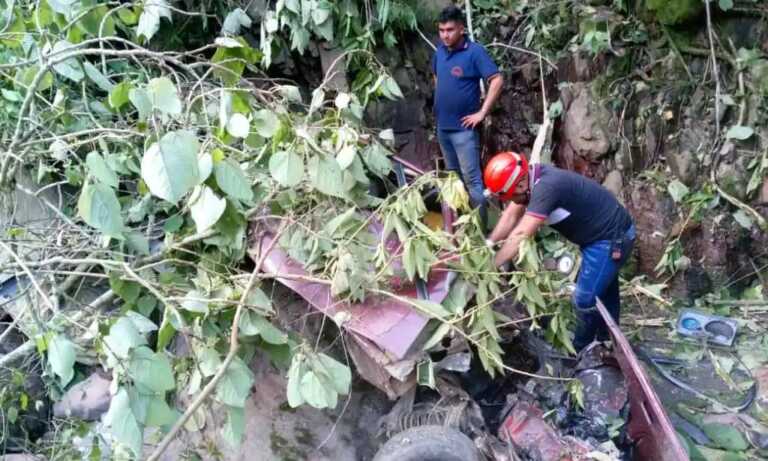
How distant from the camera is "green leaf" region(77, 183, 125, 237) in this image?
5.43 feet

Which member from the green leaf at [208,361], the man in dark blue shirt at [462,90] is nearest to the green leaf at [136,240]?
the green leaf at [208,361]

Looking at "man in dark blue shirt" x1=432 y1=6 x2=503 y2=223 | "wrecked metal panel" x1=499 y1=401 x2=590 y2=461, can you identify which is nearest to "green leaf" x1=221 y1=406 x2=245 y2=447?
"wrecked metal panel" x1=499 y1=401 x2=590 y2=461

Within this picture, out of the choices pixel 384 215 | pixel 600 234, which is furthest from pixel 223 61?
pixel 600 234

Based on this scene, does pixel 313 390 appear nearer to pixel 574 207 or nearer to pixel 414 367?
pixel 414 367

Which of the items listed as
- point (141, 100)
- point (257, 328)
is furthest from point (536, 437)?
point (141, 100)

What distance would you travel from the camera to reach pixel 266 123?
92.7 inches

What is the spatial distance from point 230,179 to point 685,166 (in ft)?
13.8

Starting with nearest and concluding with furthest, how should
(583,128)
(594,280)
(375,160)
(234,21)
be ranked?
(375,160) → (594,280) → (234,21) → (583,128)

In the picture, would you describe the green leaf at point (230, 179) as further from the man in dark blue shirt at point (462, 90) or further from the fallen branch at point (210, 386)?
the man in dark blue shirt at point (462, 90)

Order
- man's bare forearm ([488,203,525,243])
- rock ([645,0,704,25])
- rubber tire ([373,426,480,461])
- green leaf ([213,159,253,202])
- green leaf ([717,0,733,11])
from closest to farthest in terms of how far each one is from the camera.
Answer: green leaf ([213,159,253,202])
rubber tire ([373,426,480,461])
man's bare forearm ([488,203,525,243])
green leaf ([717,0,733,11])
rock ([645,0,704,25])

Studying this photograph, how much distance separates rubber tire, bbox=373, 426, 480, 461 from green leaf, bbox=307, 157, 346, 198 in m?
1.07

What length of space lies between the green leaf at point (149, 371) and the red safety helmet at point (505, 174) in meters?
1.85

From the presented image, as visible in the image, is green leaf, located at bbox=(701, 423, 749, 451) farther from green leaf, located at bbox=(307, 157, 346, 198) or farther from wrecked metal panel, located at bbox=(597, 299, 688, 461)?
green leaf, located at bbox=(307, 157, 346, 198)

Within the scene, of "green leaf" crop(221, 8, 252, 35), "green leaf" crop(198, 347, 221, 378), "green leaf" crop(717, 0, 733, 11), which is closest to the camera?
A: "green leaf" crop(198, 347, 221, 378)
